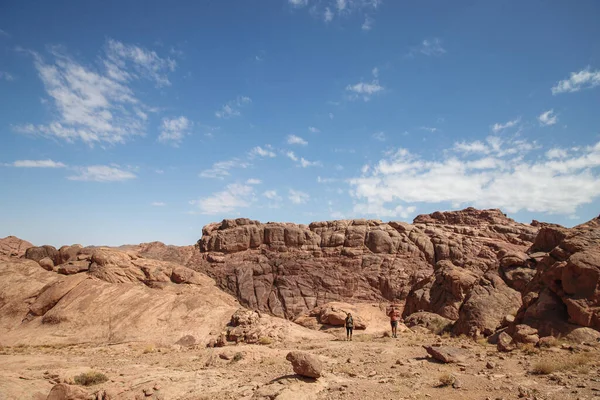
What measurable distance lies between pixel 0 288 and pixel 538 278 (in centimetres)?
3950

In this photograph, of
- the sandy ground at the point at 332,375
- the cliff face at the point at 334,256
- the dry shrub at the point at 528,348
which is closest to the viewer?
the sandy ground at the point at 332,375

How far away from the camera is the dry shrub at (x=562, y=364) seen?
11.2 m

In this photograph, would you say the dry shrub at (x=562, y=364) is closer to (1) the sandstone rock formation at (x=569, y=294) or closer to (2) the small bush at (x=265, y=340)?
(1) the sandstone rock formation at (x=569, y=294)

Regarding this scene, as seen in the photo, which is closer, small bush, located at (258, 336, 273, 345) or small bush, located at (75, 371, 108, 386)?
small bush, located at (75, 371, 108, 386)

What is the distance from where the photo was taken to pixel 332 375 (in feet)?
41.9

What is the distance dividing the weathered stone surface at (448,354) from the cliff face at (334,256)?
94.1 ft

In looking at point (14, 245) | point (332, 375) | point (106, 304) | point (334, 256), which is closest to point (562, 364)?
point (332, 375)

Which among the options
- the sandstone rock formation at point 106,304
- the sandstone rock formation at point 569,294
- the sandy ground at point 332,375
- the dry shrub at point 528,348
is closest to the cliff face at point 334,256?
the sandstone rock formation at point 106,304

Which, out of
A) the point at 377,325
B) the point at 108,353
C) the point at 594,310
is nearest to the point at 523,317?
the point at 594,310

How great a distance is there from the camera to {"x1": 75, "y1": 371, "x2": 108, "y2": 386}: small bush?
1348cm

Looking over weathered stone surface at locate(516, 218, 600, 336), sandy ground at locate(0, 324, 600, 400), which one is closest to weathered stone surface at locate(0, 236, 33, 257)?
sandy ground at locate(0, 324, 600, 400)

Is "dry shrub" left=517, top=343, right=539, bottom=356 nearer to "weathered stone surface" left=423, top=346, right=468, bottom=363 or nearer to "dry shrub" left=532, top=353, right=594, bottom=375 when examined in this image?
"dry shrub" left=532, top=353, right=594, bottom=375

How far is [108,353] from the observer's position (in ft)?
69.0

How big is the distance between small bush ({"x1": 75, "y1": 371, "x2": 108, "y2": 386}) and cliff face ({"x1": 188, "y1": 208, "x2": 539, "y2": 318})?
28655 mm
